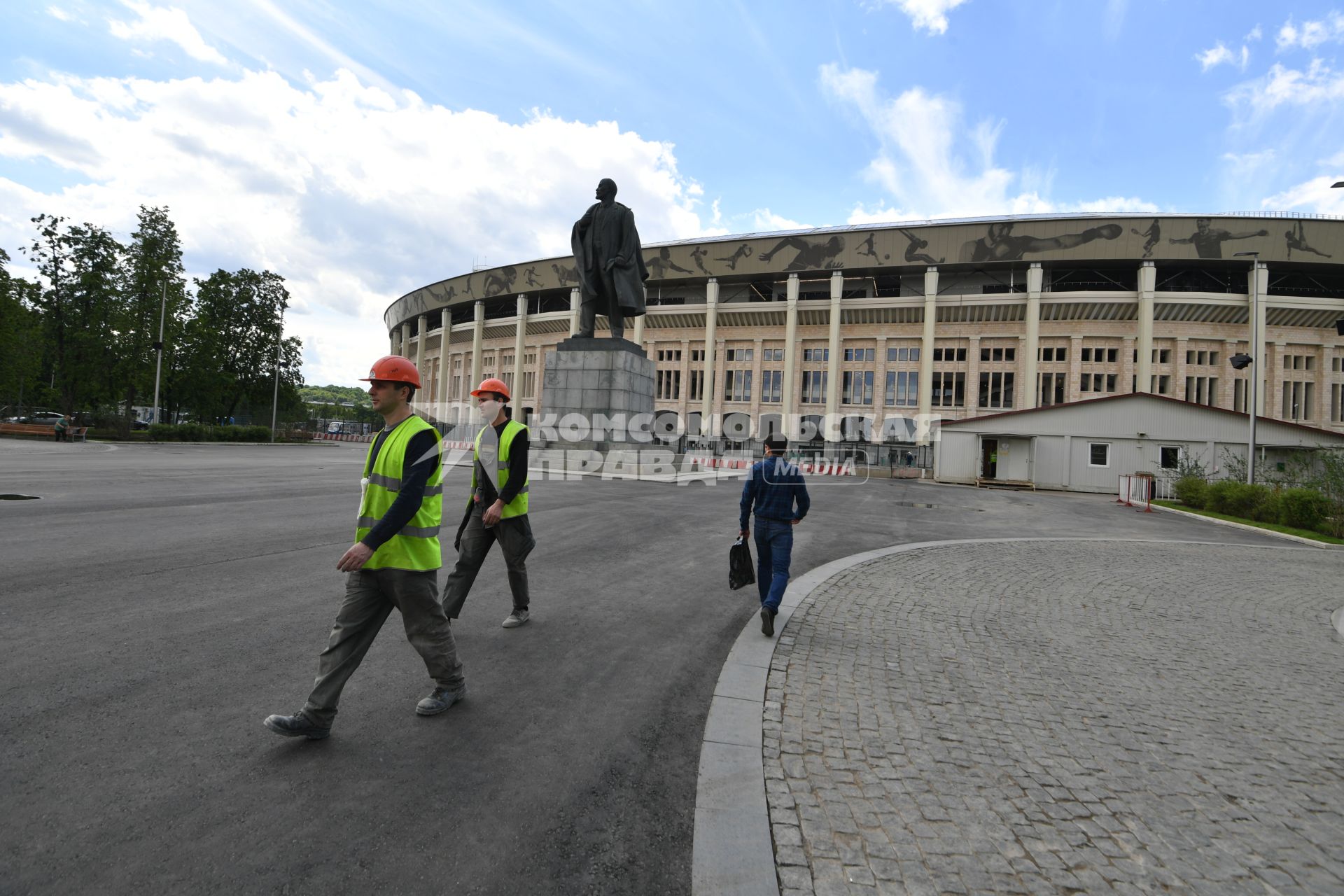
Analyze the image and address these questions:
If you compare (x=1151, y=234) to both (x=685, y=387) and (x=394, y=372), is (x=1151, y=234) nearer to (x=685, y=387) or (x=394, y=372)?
(x=685, y=387)

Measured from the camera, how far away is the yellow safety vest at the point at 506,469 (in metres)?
4.72

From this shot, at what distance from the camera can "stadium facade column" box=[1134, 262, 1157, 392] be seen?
42.1 meters

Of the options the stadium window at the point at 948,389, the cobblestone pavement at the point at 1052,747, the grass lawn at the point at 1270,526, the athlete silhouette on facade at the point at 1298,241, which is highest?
the athlete silhouette on facade at the point at 1298,241

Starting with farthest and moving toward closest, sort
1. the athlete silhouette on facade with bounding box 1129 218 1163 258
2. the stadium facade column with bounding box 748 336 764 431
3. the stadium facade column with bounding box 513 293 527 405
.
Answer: the stadium facade column with bounding box 513 293 527 405
the stadium facade column with bounding box 748 336 764 431
the athlete silhouette on facade with bounding box 1129 218 1163 258

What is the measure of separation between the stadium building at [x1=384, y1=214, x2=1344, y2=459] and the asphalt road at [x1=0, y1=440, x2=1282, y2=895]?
1692 inches

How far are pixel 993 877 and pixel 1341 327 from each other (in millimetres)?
46148

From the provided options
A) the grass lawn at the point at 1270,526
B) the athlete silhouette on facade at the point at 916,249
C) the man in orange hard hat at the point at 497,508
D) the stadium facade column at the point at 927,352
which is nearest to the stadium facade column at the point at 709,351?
the athlete silhouette on facade at the point at 916,249

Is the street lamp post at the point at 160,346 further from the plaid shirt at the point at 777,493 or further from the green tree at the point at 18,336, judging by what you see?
the plaid shirt at the point at 777,493

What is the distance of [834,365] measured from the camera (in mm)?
49906

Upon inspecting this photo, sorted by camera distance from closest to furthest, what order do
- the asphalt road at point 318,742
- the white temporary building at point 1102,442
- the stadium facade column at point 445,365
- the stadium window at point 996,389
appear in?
the asphalt road at point 318,742 < the white temporary building at point 1102,442 < the stadium window at point 996,389 < the stadium facade column at point 445,365

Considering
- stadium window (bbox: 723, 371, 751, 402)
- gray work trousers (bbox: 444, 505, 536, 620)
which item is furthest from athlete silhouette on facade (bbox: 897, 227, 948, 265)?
gray work trousers (bbox: 444, 505, 536, 620)

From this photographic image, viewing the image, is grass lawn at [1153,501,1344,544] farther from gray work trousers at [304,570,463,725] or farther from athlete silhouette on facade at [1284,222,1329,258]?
athlete silhouette on facade at [1284,222,1329,258]

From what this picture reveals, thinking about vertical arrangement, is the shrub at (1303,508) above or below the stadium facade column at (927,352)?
below

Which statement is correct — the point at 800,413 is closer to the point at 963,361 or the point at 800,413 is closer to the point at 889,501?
the point at 963,361
